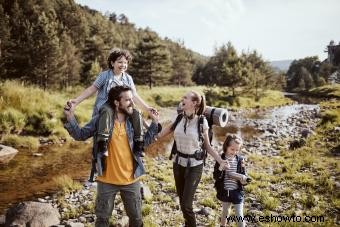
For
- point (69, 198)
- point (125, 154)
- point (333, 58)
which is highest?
point (333, 58)

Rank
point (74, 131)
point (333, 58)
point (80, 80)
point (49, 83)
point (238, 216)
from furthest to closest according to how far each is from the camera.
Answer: point (333, 58) < point (80, 80) < point (49, 83) < point (238, 216) < point (74, 131)

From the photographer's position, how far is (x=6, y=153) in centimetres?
1434

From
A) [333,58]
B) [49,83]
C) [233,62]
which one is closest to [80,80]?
[49,83]

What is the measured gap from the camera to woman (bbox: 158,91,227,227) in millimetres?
5602

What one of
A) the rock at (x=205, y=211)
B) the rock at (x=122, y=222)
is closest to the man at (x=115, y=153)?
the rock at (x=122, y=222)

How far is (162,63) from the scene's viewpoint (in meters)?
51.7

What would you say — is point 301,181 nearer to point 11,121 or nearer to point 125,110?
point 125,110

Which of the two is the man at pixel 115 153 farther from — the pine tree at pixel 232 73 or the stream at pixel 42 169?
the pine tree at pixel 232 73

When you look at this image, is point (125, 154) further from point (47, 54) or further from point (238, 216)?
point (47, 54)

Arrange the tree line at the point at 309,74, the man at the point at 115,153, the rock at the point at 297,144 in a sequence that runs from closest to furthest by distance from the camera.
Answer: the man at the point at 115,153 → the rock at the point at 297,144 → the tree line at the point at 309,74

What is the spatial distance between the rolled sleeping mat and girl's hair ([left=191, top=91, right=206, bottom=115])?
0.73 feet

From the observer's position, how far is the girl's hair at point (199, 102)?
18.3ft

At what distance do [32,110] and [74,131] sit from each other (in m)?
15.9

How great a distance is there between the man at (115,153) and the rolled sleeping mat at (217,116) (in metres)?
1.30
